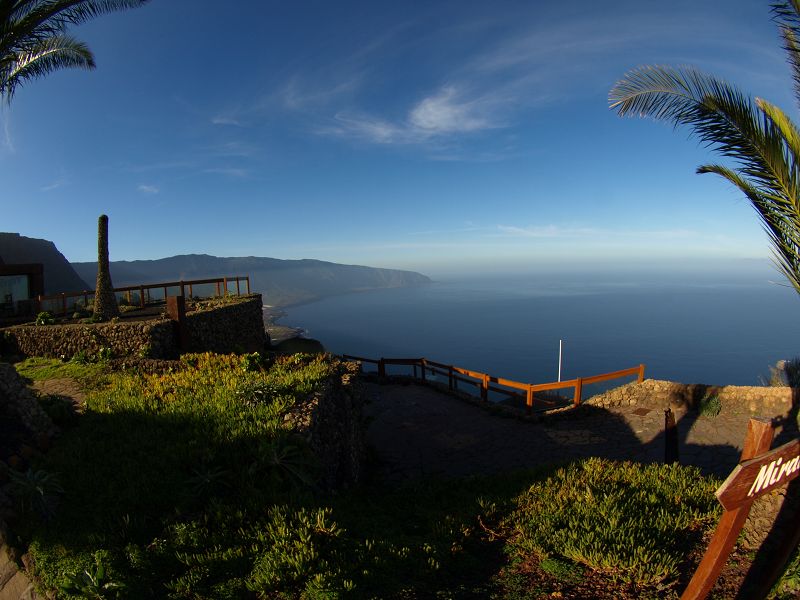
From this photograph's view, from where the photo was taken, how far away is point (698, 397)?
12562 millimetres

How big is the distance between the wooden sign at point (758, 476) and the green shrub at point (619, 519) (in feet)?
5.39

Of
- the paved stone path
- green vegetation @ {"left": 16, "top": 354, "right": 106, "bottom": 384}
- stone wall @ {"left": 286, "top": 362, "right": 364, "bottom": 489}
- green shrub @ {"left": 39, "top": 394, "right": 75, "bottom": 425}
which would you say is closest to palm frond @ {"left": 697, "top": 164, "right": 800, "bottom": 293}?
the paved stone path

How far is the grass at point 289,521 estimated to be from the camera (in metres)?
3.97

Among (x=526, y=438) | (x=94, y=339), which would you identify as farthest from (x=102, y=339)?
(x=526, y=438)

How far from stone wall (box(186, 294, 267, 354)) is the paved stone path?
6.62 m

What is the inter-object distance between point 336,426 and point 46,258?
15451cm

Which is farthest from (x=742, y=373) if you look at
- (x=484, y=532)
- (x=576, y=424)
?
(x=484, y=532)

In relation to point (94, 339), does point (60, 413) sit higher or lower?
lower

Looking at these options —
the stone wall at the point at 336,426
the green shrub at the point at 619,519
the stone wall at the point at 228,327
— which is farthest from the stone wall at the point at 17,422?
the green shrub at the point at 619,519

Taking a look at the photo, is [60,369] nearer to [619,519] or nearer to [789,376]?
[619,519]

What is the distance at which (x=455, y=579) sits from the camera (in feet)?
13.8

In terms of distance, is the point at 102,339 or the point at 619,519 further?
the point at 102,339

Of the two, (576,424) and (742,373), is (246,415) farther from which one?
(742,373)

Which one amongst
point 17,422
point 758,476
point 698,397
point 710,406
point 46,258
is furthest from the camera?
point 46,258
